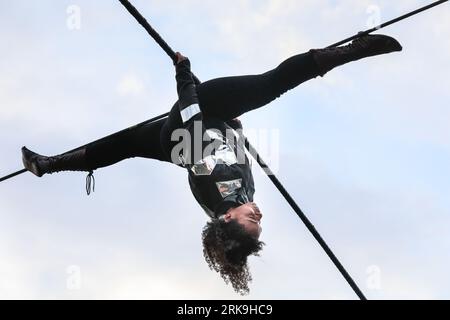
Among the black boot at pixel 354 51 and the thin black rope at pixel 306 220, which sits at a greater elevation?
the black boot at pixel 354 51

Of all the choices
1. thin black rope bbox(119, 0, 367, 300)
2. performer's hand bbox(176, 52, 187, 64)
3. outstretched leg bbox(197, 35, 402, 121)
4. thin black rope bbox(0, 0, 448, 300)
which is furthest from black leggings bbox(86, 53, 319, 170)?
thin black rope bbox(119, 0, 367, 300)

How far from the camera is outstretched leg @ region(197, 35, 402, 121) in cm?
817

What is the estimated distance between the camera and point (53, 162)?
32.0ft

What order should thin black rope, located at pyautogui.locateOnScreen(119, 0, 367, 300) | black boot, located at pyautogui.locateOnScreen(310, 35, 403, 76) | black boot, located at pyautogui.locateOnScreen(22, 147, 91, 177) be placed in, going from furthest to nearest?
1. black boot, located at pyautogui.locateOnScreen(22, 147, 91, 177)
2. thin black rope, located at pyautogui.locateOnScreen(119, 0, 367, 300)
3. black boot, located at pyautogui.locateOnScreen(310, 35, 403, 76)

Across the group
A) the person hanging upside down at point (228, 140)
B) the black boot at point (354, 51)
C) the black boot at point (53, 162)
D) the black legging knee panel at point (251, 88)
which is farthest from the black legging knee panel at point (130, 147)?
the black boot at point (354, 51)

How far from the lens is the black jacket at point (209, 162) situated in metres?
8.21

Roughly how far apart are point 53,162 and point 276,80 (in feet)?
8.56

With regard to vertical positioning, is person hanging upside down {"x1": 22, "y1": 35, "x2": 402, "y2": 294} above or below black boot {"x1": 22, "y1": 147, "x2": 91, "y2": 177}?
below

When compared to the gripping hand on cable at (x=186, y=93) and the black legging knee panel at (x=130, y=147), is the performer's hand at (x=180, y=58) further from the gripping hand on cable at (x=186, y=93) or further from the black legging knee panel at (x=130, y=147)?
the black legging knee panel at (x=130, y=147)

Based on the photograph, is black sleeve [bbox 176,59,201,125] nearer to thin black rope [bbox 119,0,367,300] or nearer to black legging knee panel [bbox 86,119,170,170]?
thin black rope [bbox 119,0,367,300]

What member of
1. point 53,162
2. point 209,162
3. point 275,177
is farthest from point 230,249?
point 53,162

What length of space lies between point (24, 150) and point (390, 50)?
12.8ft

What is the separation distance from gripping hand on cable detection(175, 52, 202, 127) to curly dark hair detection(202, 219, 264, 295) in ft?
2.91

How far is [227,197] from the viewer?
8.23m
